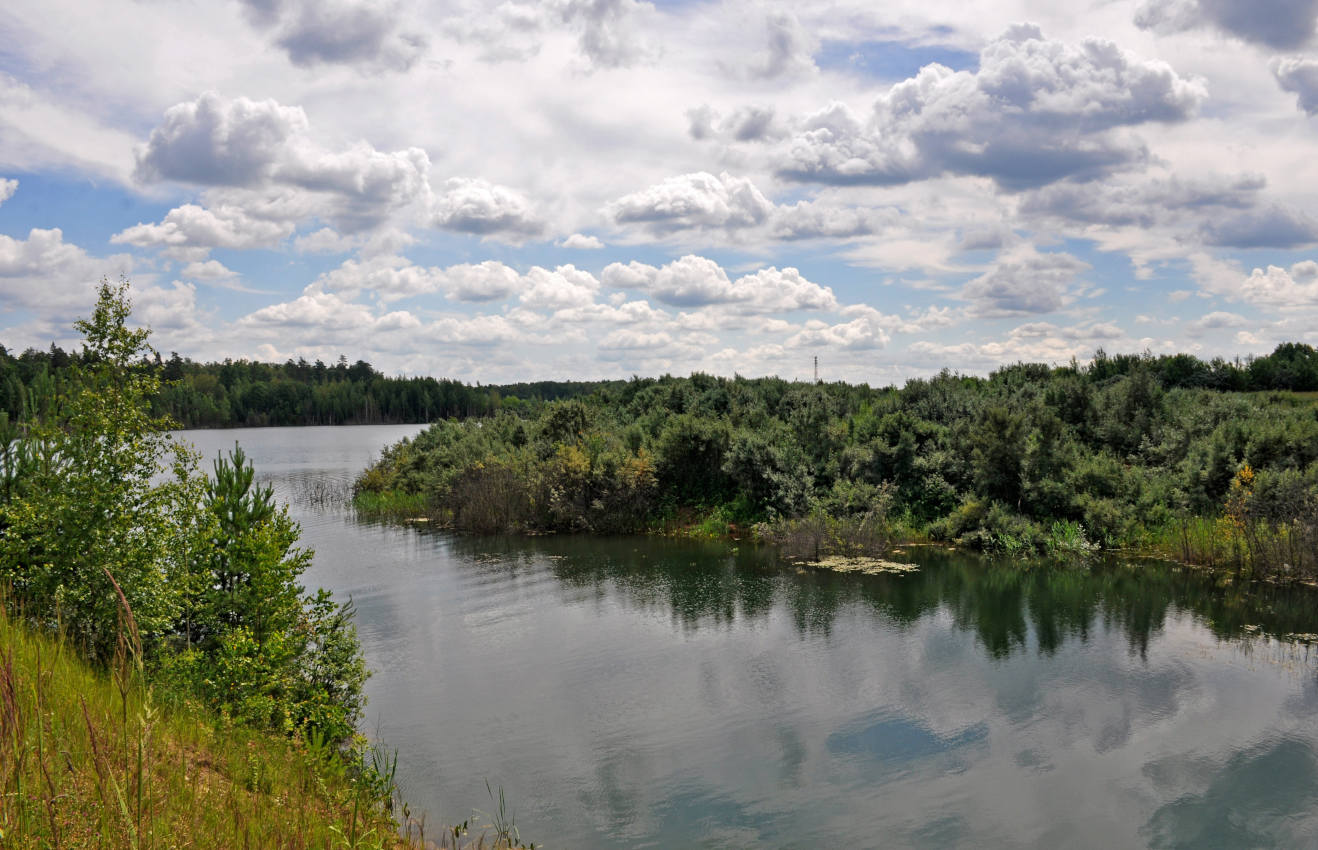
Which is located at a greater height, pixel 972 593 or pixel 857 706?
pixel 972 593

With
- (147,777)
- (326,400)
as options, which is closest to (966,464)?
(147,777)

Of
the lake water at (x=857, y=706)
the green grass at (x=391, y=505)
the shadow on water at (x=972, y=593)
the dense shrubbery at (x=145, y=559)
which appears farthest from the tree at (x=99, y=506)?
the green grass at (x=391, y=505)

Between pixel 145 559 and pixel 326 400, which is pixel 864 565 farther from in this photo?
pixel 326 400

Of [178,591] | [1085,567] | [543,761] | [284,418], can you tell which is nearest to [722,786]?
[543,761]

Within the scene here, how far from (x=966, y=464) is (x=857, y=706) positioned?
1688cm

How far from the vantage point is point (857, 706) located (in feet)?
42.5

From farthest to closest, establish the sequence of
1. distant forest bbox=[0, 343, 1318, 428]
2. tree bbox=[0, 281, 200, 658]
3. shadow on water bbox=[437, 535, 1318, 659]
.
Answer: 1. distant forest bbox=[0, 343, 1318, 428]
2. shadow on water bbox=[437, 535, 1318, 659]
3. tree bbox=[0, 281, 200, 658]

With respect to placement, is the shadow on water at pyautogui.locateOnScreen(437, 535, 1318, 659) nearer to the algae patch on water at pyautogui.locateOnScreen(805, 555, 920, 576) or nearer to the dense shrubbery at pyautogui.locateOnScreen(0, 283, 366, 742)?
the algae patch on water at pyautogui.locateOnScreen(805, 555, 920, 576)

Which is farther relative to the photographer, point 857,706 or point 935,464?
point 935,464

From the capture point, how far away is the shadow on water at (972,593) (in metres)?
17.3

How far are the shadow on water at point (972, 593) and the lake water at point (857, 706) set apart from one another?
108 millimetres

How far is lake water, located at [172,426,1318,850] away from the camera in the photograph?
959 centimetres

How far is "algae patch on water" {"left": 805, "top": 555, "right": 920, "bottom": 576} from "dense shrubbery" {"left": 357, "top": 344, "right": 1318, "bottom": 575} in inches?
84.4

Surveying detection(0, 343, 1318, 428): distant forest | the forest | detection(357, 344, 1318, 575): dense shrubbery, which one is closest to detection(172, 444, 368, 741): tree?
the forest
